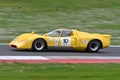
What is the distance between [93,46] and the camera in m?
22.5

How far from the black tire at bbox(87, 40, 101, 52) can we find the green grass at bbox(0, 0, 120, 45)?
564cm

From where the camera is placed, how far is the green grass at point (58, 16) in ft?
111

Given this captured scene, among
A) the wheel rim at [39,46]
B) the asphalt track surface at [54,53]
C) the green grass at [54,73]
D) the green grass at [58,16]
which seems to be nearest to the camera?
the green grass at [54,73]

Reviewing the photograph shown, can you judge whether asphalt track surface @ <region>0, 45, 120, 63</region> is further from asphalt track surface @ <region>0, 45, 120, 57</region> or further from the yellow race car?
the yellow race car

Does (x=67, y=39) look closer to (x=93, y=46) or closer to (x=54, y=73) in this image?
(x=93, y=46)

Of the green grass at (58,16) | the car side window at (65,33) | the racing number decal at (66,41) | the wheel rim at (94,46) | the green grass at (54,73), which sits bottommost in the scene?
the green grass at (54,73)

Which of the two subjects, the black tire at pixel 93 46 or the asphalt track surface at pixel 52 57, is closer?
the asphalt track surface at pixel 52 57

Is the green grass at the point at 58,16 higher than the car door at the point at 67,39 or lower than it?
higher

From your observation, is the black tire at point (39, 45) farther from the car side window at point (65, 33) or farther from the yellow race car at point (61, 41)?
the car side window at point (65, 33)

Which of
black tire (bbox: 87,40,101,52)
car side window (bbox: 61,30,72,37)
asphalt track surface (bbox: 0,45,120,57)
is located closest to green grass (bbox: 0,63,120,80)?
asphalt track surface (bbox: 0,45,120,57)

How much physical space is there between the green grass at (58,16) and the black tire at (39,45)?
585 cm

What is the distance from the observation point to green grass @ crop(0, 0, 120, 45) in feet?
111

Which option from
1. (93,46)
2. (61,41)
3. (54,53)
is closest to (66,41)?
(61,41)

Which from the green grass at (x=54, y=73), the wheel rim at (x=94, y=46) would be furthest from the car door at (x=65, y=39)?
the green grass at (x=54, y=73)
